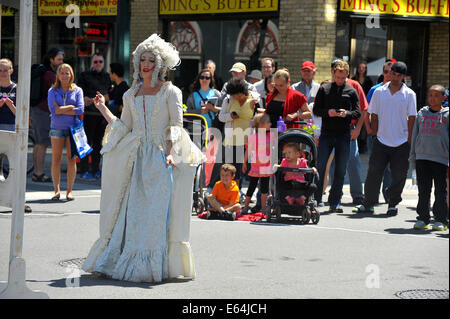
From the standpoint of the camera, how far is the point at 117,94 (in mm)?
14977

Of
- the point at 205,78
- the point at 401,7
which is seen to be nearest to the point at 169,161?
the point at 205,78

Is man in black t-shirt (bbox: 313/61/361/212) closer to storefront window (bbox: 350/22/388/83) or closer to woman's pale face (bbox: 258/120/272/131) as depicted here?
woman's pale face (bbox: 258/120/272/131)

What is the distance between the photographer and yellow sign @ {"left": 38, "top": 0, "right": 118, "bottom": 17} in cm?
2298

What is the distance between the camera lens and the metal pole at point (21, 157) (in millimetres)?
6363

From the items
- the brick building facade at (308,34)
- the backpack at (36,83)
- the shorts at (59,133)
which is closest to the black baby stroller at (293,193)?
the shorts at (59,133)

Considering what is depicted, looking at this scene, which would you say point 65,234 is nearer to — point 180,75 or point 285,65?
point 285,65

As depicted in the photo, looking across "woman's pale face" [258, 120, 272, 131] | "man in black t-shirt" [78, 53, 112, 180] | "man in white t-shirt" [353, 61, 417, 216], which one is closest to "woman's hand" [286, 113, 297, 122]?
"woman's pale face" [258, 120, 272, 131]

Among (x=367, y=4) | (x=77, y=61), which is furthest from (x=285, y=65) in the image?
(x=77, y=61)

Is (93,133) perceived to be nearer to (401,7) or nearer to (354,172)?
(354,172)

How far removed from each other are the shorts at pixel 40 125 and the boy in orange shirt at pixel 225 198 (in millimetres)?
4017

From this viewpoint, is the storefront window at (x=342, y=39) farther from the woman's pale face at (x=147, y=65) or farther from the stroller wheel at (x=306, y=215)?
the woman's pale face at (x=147, y=65)

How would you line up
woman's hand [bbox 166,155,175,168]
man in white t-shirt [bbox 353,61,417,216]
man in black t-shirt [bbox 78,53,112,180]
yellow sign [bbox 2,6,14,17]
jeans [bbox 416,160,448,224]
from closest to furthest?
woman's hand [bbox 166,155,175,168] < jeans [bbox 416,160,448,224] < man in white t-shirt [bbox 353,61,417,216] < man in black t-shirt [bbox 78,53,112,180] < yellow sign [bbox 2,6,14,17]

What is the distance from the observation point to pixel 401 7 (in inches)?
773

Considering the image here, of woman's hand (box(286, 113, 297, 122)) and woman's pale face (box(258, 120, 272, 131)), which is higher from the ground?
woman's hand (box(286, 113, 297, 122))
